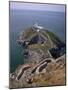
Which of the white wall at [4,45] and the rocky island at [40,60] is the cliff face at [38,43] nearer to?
the rocky island at [40,60]

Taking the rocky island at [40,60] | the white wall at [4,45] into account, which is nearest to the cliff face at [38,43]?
the rocky island at [40,60]

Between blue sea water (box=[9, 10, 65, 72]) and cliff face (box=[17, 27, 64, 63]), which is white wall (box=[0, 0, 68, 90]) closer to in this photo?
blue sea water (box=[9, 10, 65, 72])

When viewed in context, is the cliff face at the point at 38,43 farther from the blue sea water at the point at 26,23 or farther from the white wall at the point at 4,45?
the white wall at the point at 4,45

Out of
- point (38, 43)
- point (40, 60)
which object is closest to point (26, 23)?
point (38, 43)

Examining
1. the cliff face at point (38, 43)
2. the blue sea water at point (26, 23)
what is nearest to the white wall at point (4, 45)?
the blue sea water at point (26, 23)

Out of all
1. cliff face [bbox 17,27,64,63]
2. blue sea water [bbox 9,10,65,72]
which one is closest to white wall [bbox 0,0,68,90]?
blue sea water [bbox 9,10,65,72]
